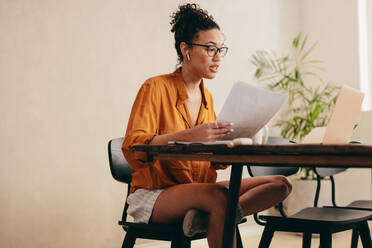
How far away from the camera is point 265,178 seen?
5.27 ft

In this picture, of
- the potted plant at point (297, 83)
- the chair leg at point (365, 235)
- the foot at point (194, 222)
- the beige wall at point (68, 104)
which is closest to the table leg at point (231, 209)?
the foot at point (194, 222)

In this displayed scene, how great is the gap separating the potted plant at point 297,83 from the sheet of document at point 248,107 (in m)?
2.71

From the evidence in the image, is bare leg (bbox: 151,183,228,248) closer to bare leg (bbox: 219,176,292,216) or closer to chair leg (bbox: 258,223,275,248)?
bare leg (bbox: 219,176,292,216)

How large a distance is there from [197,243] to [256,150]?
2.60m

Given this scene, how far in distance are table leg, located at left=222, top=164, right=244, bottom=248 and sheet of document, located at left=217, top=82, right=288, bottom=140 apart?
129mm

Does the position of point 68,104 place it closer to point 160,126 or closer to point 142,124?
point 160,126

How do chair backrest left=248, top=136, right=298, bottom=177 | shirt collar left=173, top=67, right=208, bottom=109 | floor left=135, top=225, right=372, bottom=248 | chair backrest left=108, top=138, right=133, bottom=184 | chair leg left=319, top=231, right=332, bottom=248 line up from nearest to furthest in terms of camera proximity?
chair leg left=319, top=231, right=332, bottom=248 → shirt collar left=173, top=67, right=208, bottom=109 → chair backrest left=108, top=138, right=133, bottom=184 → chair backrest left=248, top=136, right=298, bottom=177 → floor left=135, top=225, right=372, bottom=248

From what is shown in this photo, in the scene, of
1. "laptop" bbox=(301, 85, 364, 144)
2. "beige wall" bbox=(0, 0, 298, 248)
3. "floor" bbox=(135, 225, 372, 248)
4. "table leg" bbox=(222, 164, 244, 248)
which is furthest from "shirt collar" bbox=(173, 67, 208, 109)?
"floor" bbox=(135, 225, 372, 248)

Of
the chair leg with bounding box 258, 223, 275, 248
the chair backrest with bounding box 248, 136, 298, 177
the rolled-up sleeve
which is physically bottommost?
the chair leg with bounding box 258, 223, 275, 248

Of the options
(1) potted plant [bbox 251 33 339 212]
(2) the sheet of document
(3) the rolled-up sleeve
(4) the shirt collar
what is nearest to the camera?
(2) the sheet of document

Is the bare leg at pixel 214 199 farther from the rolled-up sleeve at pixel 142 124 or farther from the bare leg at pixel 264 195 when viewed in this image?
the rolled-up sleeve at pixel 142 124

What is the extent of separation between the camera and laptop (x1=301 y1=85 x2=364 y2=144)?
114 cm

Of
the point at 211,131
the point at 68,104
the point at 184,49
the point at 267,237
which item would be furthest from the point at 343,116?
the point at 68,104

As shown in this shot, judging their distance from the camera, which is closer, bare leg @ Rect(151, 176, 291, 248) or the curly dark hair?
bare leg @ Rect(151, 176, 291, 248)
